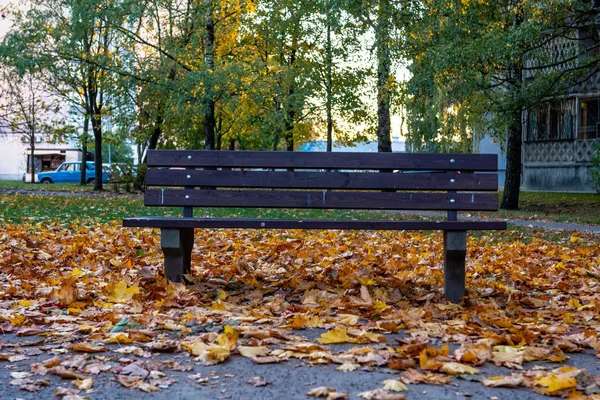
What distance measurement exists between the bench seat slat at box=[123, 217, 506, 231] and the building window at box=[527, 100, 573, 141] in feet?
92.2

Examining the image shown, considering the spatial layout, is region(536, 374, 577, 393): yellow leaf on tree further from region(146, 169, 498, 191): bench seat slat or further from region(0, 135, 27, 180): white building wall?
region(0, 135, 27, 180): white building wall

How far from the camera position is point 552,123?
111ft

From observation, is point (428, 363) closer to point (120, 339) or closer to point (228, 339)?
point (228, 339)

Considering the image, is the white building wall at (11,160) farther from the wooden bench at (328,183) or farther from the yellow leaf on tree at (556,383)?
the yellow leaf on tree at (556,383)

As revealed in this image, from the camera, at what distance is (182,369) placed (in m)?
3.96

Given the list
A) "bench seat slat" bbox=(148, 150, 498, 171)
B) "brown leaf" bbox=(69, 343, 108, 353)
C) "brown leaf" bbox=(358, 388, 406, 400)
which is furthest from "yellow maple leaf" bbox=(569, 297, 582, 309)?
"brown leaf" bbox=(69, 343, 108, 353)

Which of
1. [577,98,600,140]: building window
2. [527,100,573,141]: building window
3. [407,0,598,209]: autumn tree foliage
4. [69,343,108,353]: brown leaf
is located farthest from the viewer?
[527,100,573,141]: building window

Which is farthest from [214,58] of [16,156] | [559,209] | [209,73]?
[16,156]

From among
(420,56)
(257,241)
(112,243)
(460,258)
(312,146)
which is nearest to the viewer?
(460,258)

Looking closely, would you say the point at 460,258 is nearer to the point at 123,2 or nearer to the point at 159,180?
the point at 159,180

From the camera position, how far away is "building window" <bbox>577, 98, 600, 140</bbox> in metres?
32.1

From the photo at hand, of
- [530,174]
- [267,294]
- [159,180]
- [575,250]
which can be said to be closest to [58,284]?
[159,180]

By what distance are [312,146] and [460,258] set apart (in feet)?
138

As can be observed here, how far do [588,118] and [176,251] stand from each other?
29344 mm
